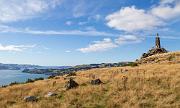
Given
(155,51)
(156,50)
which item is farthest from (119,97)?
(156,50)

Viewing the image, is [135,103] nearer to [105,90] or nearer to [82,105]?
[82,105]

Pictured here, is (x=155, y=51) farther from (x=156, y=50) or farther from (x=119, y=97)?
(x=119, y=97)

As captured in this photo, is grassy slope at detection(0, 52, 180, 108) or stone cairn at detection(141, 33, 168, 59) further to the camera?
stone cairn at detection(141, 33, 168, 59)

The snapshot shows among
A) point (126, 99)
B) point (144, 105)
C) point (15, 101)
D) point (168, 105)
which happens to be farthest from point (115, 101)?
point (15, 101)

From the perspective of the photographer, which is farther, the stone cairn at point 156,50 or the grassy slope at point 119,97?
the stone cairn at point 156,50

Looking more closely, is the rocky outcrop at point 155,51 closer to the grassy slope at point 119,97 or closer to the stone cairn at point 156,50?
the stone cairn at point 156,50

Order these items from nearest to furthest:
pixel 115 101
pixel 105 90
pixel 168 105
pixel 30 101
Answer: pixel 168 105 → pixel 115 101 → pixel 30 101 → pixel 105 90

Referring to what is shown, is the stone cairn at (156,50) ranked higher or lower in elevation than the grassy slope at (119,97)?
higher

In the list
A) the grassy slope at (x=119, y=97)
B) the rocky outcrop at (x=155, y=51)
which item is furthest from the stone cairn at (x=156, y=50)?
the grassy slope at (x=119, y=97)

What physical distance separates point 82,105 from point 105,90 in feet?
11.9

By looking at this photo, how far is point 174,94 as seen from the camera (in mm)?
15883

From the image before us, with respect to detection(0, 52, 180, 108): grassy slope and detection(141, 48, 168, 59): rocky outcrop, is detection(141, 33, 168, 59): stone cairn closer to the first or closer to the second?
detection(141, 48, 168, 59): rocky outcrop

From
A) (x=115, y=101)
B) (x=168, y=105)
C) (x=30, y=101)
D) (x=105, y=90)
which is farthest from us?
(x=105, y=90)

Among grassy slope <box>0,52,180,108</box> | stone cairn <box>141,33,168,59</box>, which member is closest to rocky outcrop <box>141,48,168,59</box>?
stone cairn <box>141,33,168,59</box>
